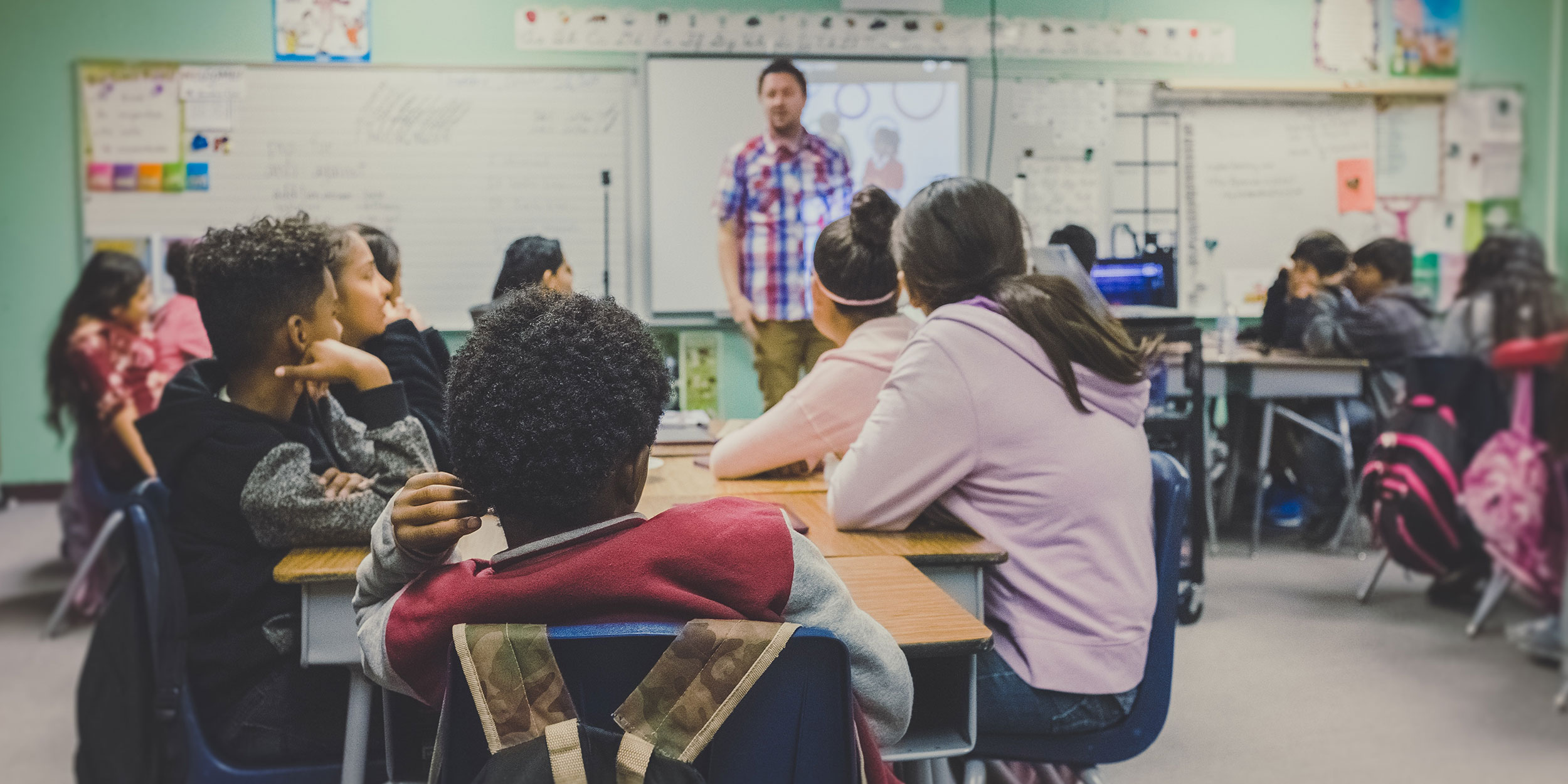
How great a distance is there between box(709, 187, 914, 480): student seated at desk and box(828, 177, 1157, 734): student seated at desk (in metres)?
0.37

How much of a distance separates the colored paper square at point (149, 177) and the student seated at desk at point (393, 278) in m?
3.06

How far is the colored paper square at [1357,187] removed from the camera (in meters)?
5.23

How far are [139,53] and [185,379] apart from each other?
3.90 meters

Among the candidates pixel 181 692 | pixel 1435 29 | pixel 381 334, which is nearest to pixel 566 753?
pixel 1435 29

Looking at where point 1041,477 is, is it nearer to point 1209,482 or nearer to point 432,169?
point 1209,482

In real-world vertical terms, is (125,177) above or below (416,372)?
above

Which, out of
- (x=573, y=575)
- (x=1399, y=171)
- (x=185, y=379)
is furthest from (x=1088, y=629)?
(x=1399, y=171)

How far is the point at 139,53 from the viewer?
15.2 feet

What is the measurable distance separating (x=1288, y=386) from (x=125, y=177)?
4.55 m

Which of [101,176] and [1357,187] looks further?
[1357,187]

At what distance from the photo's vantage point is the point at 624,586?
0.76 meters

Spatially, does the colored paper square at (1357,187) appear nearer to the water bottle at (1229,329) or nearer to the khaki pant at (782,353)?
the water bottle at (1229,329)

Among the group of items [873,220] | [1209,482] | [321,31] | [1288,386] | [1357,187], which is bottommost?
[1209,482]

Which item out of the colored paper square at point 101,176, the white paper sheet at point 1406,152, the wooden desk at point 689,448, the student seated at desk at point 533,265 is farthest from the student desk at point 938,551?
the white paper sheet at point 1406,152
